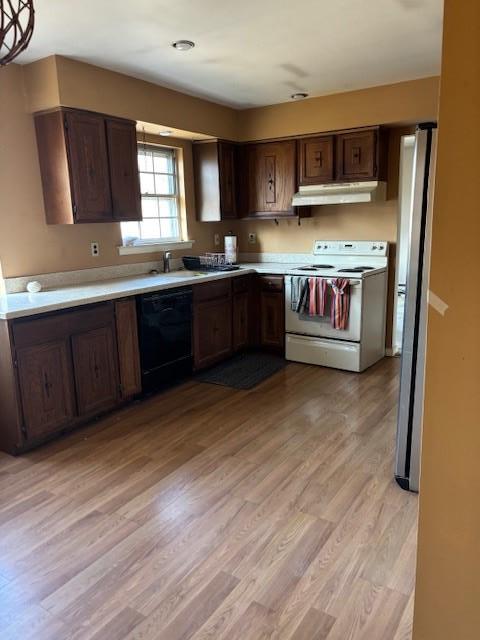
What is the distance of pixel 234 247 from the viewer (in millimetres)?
5094

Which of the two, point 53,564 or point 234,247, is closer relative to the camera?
point 53,564

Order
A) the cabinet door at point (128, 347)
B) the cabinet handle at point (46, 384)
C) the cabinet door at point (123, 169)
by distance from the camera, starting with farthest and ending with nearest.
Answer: the cabinet door at point (123, 169)
the cabinet door at point (128, 347)
the cabinet handle at point (46, 384)

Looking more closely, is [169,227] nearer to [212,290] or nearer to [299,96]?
[212,290]

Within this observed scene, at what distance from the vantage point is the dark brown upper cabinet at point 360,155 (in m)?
4.21

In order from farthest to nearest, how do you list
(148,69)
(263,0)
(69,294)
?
(148,69) → (69,294) → (263,0)

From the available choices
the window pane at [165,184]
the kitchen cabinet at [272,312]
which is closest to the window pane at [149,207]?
the window pane at [165,184]

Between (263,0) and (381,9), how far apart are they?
68 cm

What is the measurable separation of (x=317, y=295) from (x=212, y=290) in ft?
3.14

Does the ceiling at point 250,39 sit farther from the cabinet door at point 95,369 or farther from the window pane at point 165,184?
the cabinet door at point 95,369

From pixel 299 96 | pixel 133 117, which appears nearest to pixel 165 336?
pixel 133 117

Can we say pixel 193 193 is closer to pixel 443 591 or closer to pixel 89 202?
pixel 89 202

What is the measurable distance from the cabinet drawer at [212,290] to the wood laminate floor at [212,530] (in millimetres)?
1146

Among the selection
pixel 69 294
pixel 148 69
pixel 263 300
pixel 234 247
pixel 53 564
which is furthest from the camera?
pixel 234 247

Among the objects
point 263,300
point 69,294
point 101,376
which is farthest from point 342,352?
point 69,294
